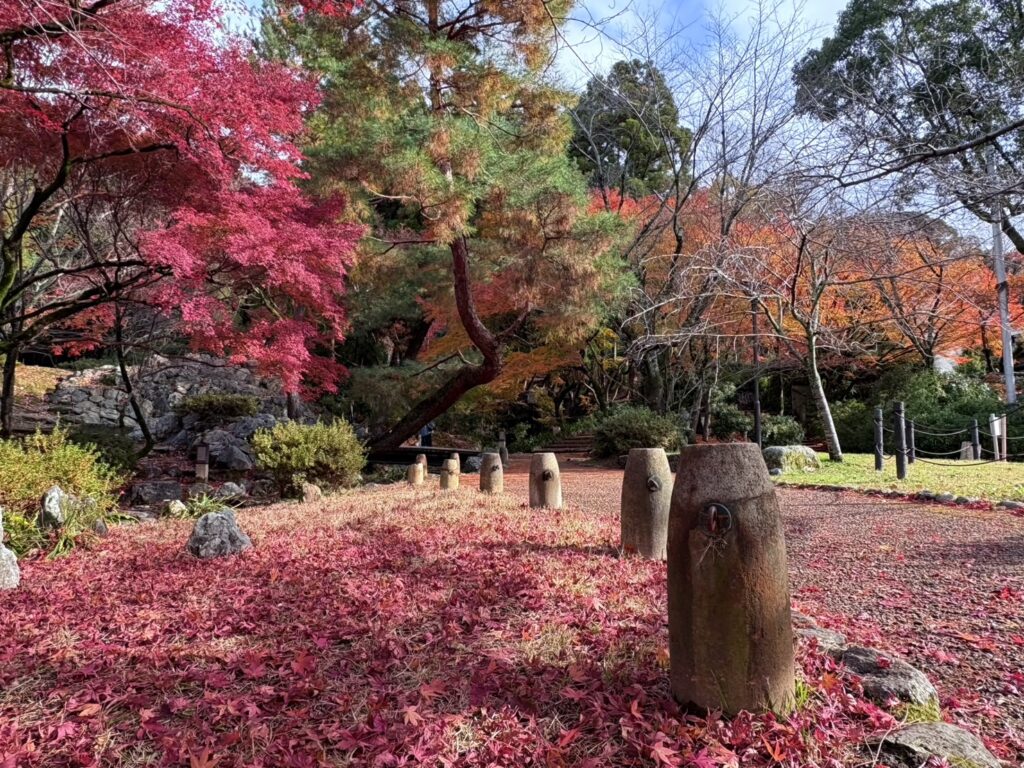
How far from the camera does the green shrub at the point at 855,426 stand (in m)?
17.0

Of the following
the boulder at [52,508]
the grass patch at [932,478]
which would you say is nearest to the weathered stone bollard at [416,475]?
the boulder at [52,508]

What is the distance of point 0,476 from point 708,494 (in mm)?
5782

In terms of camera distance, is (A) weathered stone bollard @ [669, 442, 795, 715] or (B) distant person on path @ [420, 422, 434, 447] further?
(B) distant person on path @ [420, 422, 434, 447]

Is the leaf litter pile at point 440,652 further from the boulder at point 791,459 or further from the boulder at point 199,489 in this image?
the boulder at point 791,459

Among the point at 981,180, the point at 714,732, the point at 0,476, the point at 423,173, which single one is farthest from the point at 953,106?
the point at 0,476

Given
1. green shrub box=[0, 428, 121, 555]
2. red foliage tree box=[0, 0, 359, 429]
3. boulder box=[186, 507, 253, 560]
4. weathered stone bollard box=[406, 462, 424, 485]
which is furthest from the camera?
weathered stone bollard box=[406, 462, 424, 485]

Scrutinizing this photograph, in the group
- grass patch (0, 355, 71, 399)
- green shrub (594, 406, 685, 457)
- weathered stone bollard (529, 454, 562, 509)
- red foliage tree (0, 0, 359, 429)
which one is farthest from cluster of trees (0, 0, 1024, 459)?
grass patch (0, 355, 71, 399)

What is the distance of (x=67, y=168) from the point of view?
639 cm

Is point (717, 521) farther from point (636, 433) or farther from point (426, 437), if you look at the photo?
point (426, 437)

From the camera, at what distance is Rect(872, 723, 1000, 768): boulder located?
1876mm

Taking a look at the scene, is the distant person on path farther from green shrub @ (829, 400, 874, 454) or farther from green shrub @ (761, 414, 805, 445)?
green shrub @ (829, 400, 874, 454)

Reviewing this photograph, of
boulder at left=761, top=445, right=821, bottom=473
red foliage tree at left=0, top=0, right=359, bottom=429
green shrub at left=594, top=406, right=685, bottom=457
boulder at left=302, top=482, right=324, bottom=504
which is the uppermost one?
red foliage tree at left=0, top=0, right=359, bottom=429

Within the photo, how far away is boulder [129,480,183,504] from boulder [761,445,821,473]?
9.60m

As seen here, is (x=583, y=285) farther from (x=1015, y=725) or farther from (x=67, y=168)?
(x=1015, y=725)
